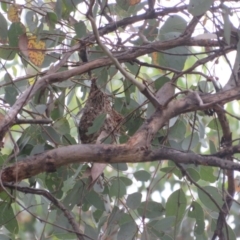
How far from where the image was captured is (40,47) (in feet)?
4.17

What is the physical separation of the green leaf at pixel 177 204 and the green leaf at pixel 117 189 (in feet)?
0.33

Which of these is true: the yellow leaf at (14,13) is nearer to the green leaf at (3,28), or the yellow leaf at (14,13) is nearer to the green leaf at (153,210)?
the green leaf at (3,28)

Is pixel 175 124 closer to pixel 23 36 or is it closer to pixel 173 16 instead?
pixel 173 16

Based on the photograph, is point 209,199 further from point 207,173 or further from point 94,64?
point 94,64

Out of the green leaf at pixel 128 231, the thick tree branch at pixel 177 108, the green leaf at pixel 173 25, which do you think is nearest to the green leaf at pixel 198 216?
the green leaf at pixel 128 231

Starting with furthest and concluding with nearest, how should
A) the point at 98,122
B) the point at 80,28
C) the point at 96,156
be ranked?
the point at 80,28 < the point at 98,122 < the point at 96,156

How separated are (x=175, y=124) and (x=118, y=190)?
19cm

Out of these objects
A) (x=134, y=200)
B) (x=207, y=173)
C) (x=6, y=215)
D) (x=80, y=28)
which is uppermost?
(x=80, y=28)

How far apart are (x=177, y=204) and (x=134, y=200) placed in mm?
97

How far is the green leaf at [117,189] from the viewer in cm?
123

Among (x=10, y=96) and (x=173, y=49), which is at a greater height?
(x=173, y=49)

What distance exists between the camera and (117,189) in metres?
1.24

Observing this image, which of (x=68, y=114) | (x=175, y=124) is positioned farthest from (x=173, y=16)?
(x=68, y=114)

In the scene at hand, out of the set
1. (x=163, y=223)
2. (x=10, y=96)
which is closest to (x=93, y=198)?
(x=163, y=223)
